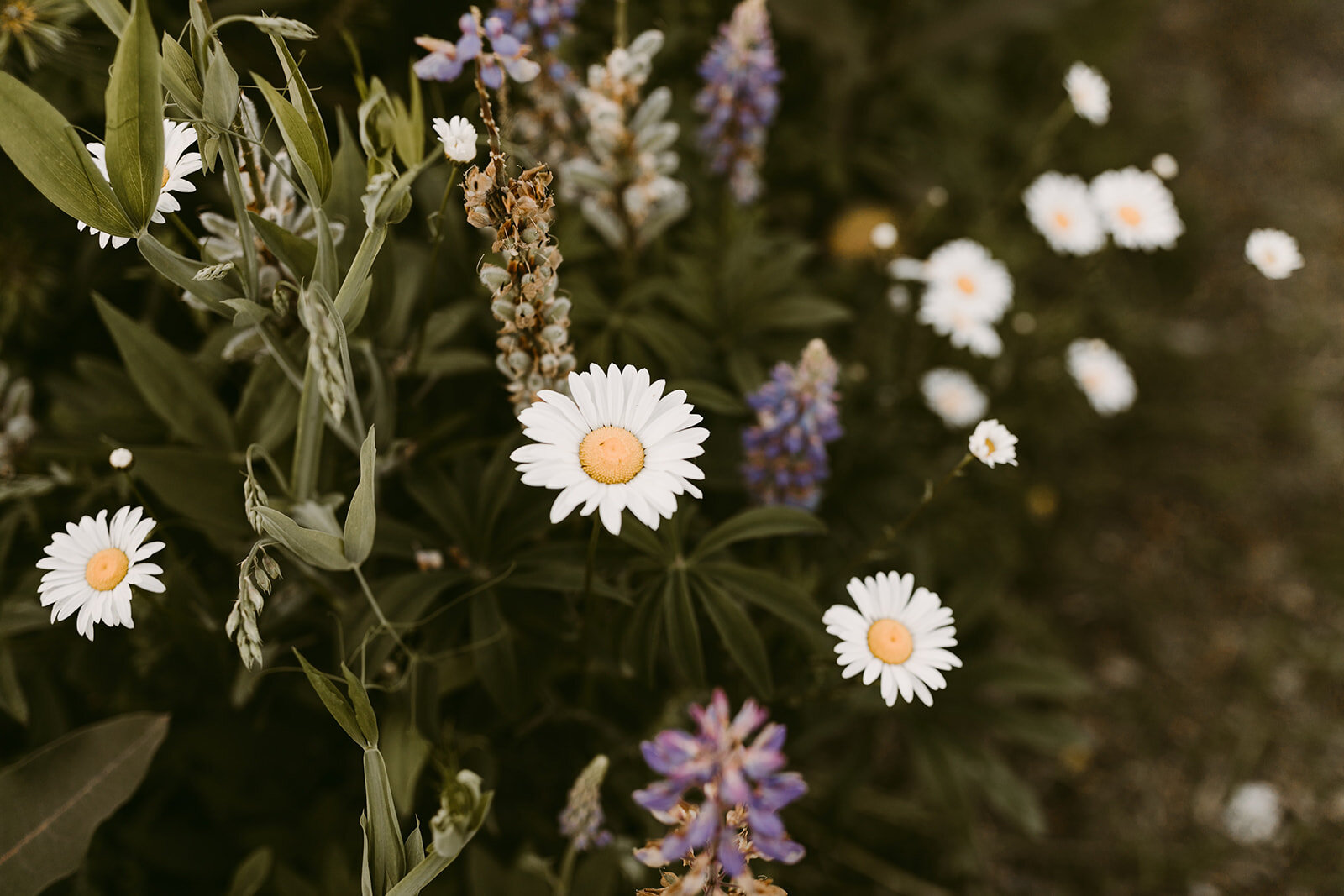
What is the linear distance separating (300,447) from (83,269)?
0.92 metres

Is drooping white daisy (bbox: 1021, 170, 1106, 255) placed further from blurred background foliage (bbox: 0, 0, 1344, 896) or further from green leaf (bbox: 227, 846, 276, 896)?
green leaf (bbox: 227, 846, 276, 896)

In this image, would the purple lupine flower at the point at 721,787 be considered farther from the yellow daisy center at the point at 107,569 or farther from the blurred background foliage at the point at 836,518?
the yellow daisy center at the point at 107,569

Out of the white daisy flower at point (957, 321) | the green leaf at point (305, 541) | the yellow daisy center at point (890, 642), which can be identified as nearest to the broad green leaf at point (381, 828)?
the green leaf at point (305, 541)

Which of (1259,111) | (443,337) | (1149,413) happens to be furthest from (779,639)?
(1259,111)

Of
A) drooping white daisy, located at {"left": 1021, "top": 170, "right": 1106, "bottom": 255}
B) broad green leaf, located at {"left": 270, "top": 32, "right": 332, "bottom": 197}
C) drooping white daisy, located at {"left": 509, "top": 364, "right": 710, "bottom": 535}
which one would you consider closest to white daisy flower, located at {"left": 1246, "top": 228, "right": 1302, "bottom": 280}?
drooping white daisy, located at {"left": 1021, "top": 170, "right": 1106, "bottom": 255}

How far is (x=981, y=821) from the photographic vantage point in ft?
7.24

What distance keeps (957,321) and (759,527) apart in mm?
952

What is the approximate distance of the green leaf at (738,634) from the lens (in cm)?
125

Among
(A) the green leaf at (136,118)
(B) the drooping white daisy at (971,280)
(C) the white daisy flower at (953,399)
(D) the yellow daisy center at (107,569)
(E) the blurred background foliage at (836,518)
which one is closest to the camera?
(A) the green leaf at (136,118)

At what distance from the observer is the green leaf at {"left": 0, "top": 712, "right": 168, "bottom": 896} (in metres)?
1.22

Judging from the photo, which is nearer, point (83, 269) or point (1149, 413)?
point (83, 269)

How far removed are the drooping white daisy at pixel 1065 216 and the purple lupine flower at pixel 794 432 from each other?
3.27 feet

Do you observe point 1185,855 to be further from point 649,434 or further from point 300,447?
point 300,447

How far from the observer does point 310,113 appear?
0.99m
